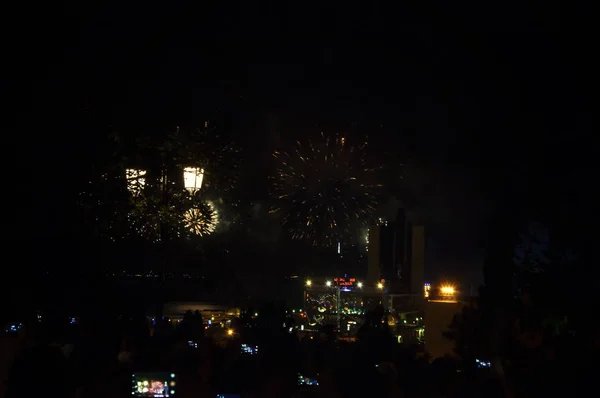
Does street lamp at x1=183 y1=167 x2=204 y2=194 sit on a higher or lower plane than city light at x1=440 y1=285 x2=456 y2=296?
higher

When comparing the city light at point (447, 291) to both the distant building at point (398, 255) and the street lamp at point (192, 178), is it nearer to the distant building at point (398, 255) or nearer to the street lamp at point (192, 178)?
the distant building at point (398, 255)

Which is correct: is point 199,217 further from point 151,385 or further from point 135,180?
point 151,385

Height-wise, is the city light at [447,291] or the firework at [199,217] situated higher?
the firework at [199,217]

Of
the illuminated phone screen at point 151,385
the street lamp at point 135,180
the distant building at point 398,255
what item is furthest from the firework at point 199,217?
the distant building at point 398,255

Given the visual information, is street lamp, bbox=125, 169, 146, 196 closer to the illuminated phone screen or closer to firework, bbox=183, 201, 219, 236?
firework, bbox=183, 201, 219, 236

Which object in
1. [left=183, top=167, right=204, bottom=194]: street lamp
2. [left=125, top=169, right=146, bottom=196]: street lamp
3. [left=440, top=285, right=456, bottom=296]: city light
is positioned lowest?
[left=440, top=285, right=456, bottom=296]: city light

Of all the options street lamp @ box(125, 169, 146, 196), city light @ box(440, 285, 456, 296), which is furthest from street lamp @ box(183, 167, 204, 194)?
city light @ box(440, 285, 456, 296)

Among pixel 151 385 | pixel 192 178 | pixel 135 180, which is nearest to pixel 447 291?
pixel 192 178

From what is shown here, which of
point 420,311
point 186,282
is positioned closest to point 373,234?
point 420,311

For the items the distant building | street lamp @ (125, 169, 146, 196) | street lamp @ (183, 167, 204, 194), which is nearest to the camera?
street lamp @ (125, 169, 146, 196)
